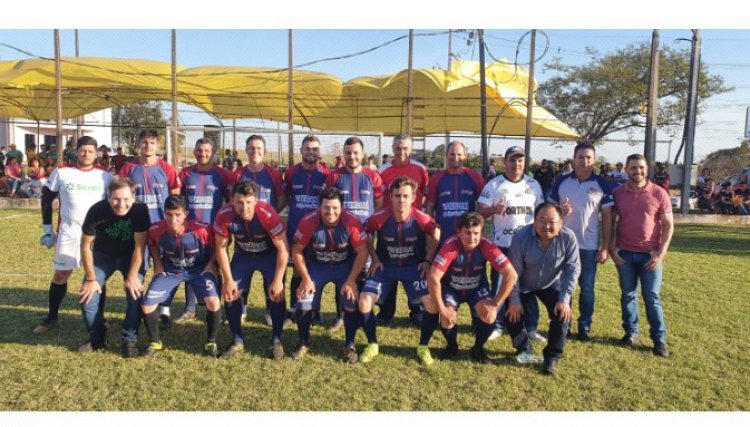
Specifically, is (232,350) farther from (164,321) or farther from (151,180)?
(151,180)

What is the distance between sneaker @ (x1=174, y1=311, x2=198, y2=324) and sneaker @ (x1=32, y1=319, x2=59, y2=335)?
1.11 metres

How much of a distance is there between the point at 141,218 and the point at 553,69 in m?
32.5

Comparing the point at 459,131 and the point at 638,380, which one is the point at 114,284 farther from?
the point at 459,131

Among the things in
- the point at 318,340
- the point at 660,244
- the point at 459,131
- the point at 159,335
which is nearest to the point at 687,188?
the point at 459,131

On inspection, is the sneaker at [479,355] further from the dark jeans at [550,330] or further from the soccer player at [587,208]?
the soccer player at [587,208]

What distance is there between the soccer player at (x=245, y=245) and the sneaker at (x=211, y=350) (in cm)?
7

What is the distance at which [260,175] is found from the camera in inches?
212

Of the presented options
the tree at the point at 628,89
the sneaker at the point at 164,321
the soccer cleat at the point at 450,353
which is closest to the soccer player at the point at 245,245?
the sneaker at the point at 164,321

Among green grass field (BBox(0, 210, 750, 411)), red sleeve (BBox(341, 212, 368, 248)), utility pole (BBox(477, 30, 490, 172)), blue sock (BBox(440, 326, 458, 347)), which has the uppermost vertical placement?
utility pole (BBox(477, 30, 490, 172))

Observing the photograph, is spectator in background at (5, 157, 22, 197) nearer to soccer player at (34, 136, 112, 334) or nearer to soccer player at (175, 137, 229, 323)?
soccer player at (34, 136, 112, 334)

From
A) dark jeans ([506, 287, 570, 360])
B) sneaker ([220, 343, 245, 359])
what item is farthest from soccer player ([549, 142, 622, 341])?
sneaker ([220, 343, 245, 359])

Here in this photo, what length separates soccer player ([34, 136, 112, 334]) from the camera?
4926mm

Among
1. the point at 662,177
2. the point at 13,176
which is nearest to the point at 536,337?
the point at 662,177

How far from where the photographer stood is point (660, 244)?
477 centimetres
